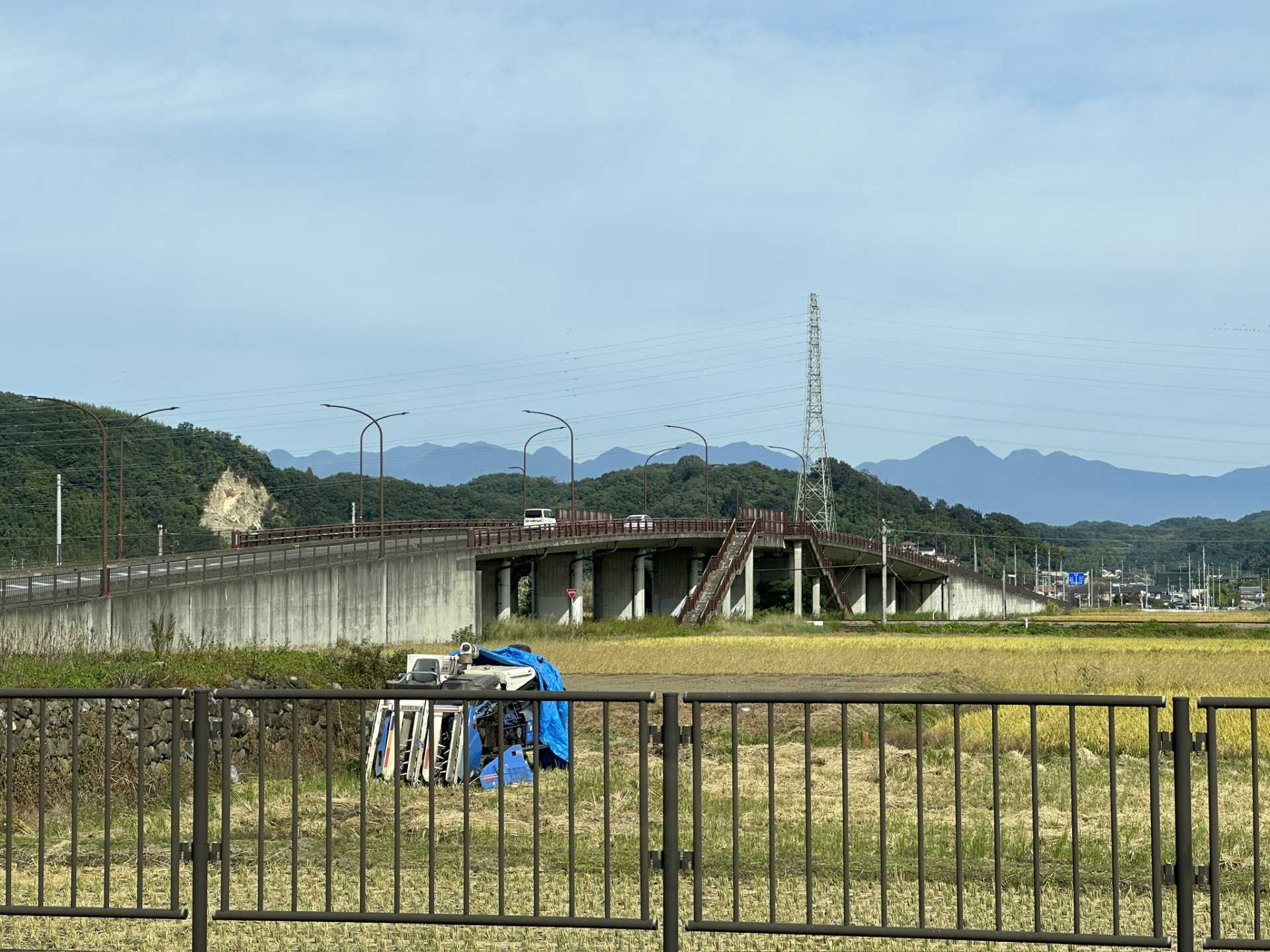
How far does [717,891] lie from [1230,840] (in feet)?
16.8

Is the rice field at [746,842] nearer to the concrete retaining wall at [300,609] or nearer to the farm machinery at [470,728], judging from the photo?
the farm machinery at [470,728]

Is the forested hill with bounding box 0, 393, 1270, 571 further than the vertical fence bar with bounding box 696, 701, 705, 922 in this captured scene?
Yes

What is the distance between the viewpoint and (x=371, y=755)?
1733cm

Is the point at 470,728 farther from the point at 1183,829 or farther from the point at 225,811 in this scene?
the point at 1183,829

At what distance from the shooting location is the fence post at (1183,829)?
8062 millimetres

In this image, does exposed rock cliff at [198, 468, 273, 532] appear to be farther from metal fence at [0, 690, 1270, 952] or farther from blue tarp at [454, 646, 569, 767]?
metal fence at [0, 690, 1270, 952]

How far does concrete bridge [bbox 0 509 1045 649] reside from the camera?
47000 mm

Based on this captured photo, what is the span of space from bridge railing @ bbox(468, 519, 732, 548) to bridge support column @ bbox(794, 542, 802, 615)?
6416 mm

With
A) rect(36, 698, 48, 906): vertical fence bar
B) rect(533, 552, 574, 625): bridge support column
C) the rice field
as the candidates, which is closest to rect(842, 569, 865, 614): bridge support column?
rect(533, 552, 574, 625): bridge support column

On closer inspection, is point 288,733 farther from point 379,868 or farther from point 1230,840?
point 1230,840

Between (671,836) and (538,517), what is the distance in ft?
297

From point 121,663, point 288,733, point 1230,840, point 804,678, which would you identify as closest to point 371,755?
point 288,733

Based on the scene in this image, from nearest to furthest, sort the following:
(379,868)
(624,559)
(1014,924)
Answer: (1014,924), (379,868), (624,559)

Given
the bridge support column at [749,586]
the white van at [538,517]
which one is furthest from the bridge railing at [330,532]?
the bridge support column at [749,586]
